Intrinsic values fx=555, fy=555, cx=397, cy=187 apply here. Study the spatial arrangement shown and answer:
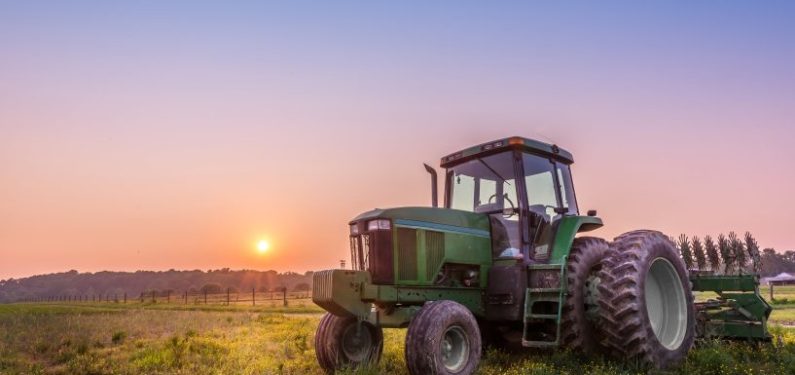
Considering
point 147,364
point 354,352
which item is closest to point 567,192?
point 354,352

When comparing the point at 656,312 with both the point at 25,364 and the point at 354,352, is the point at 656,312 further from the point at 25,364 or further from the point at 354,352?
the point at 25,364

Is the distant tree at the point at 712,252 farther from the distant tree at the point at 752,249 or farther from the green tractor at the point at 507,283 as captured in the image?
the green tractor at the point at 507,283

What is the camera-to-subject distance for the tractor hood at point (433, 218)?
686 centimetres

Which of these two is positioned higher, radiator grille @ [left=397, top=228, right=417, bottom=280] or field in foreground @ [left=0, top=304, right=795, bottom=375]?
radiator grille @ [left=397, top=228, right=417, bottom=280]

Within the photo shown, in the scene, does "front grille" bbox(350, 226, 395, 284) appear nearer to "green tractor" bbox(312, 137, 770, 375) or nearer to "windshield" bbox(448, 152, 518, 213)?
"green tractor" bbox(312, 137, 770, 375)

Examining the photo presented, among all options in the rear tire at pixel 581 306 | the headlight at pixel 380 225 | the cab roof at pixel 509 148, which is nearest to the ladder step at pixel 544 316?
the rear tire at pixel 581 306

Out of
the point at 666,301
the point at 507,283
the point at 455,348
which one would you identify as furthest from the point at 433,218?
the point at 666,301

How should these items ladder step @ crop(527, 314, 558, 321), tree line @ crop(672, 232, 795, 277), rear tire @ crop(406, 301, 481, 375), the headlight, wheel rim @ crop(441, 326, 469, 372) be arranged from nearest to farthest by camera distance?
rear tire @ crop(406, 301, 481, 375) → wheel rim @ crop(441, 326, 469, 372) → ladder step @ crop(527, 314, 558, 321) → the headlight → tree line @ crop(672, 232, 795, 277)

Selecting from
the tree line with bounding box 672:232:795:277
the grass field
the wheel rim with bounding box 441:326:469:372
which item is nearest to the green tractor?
the wheel rim with bounding box 441:326:469:372

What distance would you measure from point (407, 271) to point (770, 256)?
14046cm

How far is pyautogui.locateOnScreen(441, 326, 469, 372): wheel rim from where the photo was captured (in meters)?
6.14

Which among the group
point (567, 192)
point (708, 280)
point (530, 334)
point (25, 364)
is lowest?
point (25, 364)

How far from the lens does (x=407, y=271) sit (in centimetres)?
681

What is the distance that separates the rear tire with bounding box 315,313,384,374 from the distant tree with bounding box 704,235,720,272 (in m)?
47.6
